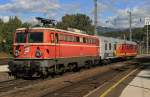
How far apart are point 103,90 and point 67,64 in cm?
1050

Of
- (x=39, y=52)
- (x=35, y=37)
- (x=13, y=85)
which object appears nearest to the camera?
(x=13, y=85)

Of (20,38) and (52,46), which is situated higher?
(20,38)

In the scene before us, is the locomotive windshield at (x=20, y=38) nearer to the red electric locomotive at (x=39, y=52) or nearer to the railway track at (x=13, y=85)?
the red electric locomotive at (x=39, y=52)

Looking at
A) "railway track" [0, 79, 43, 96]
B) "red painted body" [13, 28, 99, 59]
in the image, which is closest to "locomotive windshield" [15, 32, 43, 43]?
"red painted body" [13, 28, 99, 59]

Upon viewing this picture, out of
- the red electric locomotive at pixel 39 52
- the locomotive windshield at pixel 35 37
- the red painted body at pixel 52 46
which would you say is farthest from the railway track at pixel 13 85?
the locomotive windshield at pixel 35 37

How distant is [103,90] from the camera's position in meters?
18.0

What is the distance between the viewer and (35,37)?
81.3 feet

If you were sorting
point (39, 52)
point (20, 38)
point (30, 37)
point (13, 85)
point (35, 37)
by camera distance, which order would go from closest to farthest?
point (13, 85) → point (39, 52) → point (35, 37) → point (30, 37) → point (20, 38)

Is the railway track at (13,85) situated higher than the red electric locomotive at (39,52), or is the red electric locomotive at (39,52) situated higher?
the red electric locomotive at (39,52)

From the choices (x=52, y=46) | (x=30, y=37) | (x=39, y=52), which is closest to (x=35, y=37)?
(x=30, y=37)

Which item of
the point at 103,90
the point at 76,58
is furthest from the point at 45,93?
the point at 76,58

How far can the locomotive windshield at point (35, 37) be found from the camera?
24656mm

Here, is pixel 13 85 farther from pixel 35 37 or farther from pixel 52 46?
pixel 52 46

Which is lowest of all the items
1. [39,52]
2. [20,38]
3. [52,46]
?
[39,52]
